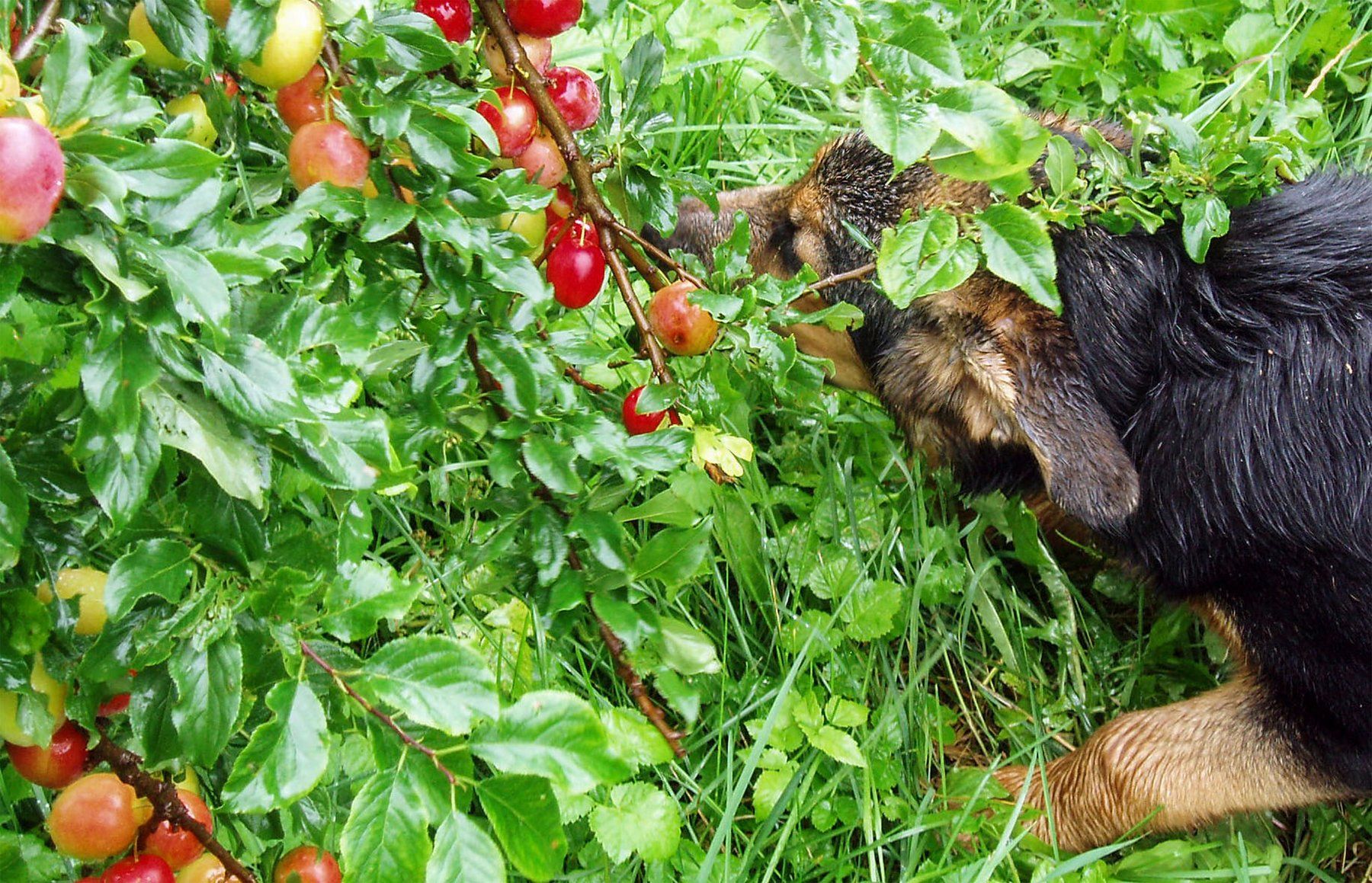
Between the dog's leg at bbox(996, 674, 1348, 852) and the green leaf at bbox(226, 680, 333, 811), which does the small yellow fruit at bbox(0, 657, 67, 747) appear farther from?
the dog's leg at bbox(996, 674, 1348, 852)

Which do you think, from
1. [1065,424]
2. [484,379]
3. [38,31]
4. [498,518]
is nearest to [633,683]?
[498,518]

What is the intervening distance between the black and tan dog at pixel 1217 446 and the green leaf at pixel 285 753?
1.68 m

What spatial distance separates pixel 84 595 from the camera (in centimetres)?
124

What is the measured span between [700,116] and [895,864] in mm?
2408

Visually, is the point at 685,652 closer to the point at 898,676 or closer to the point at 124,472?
the point at 124,472

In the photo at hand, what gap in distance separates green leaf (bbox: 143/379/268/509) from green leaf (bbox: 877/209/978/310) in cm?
79

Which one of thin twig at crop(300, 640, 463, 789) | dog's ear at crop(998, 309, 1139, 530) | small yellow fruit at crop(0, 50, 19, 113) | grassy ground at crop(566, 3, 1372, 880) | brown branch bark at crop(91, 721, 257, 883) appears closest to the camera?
small yellow fruit at crop(0, 50, 19, 113)

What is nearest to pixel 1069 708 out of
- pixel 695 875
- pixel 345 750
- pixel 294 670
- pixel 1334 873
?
pixel 1334 873

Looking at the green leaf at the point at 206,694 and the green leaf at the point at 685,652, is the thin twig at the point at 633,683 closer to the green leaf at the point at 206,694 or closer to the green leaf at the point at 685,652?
the green leaf at the point at 685,652

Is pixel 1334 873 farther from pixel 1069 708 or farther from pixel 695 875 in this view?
pixel 695 875

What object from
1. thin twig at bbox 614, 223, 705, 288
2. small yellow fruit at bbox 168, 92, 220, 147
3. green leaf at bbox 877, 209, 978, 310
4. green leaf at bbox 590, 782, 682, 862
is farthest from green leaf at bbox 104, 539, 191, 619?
green leaf at bbox 590, 782, 682, 862

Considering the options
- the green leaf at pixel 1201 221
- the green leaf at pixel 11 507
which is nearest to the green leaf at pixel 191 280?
the green leaf at pixel 11 507

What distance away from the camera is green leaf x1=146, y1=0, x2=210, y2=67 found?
3.51 ft

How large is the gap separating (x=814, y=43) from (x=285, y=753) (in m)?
0.85
